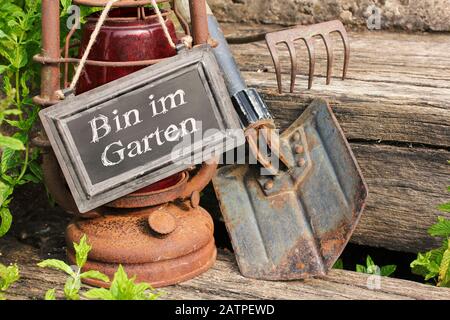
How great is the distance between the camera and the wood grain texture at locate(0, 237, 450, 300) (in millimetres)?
2416

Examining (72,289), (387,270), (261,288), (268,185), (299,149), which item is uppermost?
(299,149)

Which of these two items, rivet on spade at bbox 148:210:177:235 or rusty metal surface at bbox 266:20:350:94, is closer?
rivet on spade at bbox 148:210:177:235

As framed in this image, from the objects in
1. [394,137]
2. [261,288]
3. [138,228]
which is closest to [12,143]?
[138,228]

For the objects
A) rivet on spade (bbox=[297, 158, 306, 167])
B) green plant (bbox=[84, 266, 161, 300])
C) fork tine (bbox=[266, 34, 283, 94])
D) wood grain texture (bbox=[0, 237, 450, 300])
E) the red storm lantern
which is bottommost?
wood grain texture (bbox=[0, 237, 450, 300])

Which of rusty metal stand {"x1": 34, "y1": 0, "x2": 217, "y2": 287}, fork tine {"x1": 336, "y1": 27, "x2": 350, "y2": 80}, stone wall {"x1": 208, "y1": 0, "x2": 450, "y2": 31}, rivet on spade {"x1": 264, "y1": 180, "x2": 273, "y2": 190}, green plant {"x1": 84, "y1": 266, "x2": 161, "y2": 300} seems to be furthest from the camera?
stone wall {"x1": 208, "y1": 0, "x2": 450, "y2": 31}

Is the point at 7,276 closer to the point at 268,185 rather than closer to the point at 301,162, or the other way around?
the point at 268,185

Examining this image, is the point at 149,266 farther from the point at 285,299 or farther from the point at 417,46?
the point at 417,46

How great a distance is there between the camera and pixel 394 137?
8.86 ft

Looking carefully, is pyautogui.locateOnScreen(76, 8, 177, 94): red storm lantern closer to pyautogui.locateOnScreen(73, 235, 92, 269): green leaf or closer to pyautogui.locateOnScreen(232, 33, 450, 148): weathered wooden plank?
pyautogui.locateOnScreen(73, 235, 92, 269): green leaf

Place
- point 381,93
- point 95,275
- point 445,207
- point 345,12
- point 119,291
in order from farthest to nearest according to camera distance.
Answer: point 345,12 → point 381,93 → point 445,207 → point 95,275 → point 119,291

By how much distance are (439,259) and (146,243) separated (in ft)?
3.14

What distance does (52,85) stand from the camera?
2.32 metres

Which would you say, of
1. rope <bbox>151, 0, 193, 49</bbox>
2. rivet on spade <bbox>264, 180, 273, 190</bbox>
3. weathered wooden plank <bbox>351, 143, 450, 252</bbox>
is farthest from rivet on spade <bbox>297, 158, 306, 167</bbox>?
rope <bbox>151, 0, 193, 49</bbox>

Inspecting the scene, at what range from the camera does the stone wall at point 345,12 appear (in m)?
3.72
